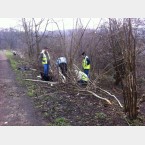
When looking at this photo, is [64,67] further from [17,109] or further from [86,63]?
[17,109]

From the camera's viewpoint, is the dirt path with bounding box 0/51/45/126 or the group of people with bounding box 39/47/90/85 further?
the group of people with bounding box 39/47/90/85

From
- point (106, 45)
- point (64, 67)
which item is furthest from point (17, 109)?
point (106, 45)

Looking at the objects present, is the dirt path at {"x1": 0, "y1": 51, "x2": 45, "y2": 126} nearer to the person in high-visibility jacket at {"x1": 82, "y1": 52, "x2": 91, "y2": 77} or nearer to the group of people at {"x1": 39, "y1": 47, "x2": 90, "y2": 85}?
the group of people at {"x1": 39, "y1": 47, "x2": 90, "y2": 85}

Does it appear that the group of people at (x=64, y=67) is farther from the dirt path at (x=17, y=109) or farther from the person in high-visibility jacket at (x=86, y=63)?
the dirt path at (x=17, y=109)

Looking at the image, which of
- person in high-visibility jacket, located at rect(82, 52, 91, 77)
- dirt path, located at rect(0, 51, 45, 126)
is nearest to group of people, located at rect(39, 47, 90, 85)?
person in high-visibility jacket, located at rect(82, 52, 91, 77)

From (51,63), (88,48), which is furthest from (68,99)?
(88,48)

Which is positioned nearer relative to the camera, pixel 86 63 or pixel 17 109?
pixel 17 109

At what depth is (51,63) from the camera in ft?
36.6

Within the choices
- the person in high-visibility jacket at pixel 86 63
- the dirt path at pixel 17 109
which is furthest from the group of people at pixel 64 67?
the dirt path at pixel 17 109

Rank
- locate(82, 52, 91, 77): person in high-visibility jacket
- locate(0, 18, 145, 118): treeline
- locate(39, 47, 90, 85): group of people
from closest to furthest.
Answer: locate(0, 18, 145, 118): treeline < locate(39, 47, 90, 85): group of people < locate(82, 52, 91, 77): person in high-visibility jacket

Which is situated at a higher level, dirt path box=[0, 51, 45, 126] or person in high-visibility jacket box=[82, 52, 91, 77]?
person in high-visibility jacket box=[82, 52, 91, 77]

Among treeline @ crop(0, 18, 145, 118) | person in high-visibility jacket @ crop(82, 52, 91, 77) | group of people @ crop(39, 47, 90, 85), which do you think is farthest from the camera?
person in high-visibility jacket @ crop(82, 52, 91, 77)

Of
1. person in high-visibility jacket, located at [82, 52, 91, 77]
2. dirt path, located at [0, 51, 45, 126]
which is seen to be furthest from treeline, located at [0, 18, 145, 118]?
dirt path, located at [0, 51, 45, 126]

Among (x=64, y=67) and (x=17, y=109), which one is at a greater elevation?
(x=64, y=67)
